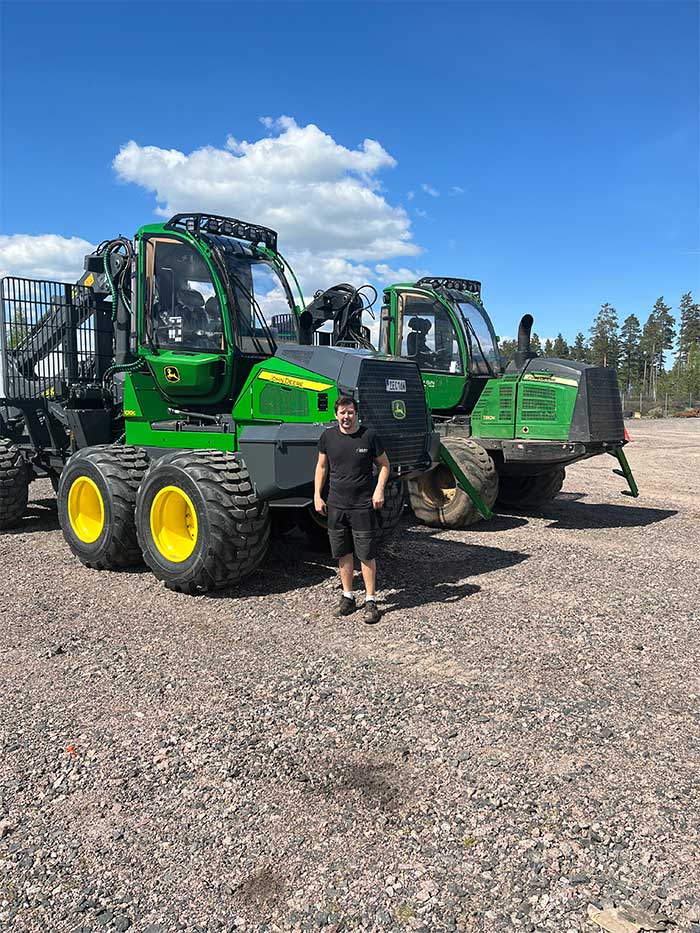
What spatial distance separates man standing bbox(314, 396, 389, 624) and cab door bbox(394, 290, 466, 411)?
4.94 metres

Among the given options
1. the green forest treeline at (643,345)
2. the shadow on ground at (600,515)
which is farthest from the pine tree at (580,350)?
the shadow on ground at (600,515)

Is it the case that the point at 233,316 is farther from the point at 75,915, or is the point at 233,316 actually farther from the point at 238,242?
the point at 75,915

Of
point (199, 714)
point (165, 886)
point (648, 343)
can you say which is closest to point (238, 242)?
point (199, 714)

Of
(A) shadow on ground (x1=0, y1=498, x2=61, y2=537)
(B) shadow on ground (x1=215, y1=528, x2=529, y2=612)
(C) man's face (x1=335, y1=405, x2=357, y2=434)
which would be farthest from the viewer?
(A) shadow on ground (x1=0, y1=498, x2=61, y2=537)

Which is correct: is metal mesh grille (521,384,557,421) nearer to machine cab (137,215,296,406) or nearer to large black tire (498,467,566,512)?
large black tire (498,467,566,512)

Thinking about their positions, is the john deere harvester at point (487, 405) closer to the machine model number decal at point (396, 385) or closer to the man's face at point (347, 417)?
the machine model number decal at point (396, 385)

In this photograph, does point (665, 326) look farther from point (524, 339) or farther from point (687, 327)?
point (524, 339)

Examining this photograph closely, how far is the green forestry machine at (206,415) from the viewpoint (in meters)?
6.14

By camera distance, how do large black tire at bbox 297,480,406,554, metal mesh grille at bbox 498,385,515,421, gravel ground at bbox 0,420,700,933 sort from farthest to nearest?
metal mesh grille at bbox 498,385,515,421 < large black tire at bbox 297,480,406,554 < gravel ground at bbox 0,420,700,933

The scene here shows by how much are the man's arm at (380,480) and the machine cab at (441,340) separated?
4.81 meters

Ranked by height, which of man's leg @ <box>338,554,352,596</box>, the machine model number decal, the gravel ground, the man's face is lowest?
the gravel ground

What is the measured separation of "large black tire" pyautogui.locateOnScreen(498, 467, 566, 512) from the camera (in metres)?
10.9

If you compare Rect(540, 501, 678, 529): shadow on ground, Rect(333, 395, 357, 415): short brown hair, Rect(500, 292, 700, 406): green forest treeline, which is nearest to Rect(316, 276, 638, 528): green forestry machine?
Rect(540, 501, 678, 529): shadow on ground

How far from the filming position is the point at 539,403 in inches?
379
